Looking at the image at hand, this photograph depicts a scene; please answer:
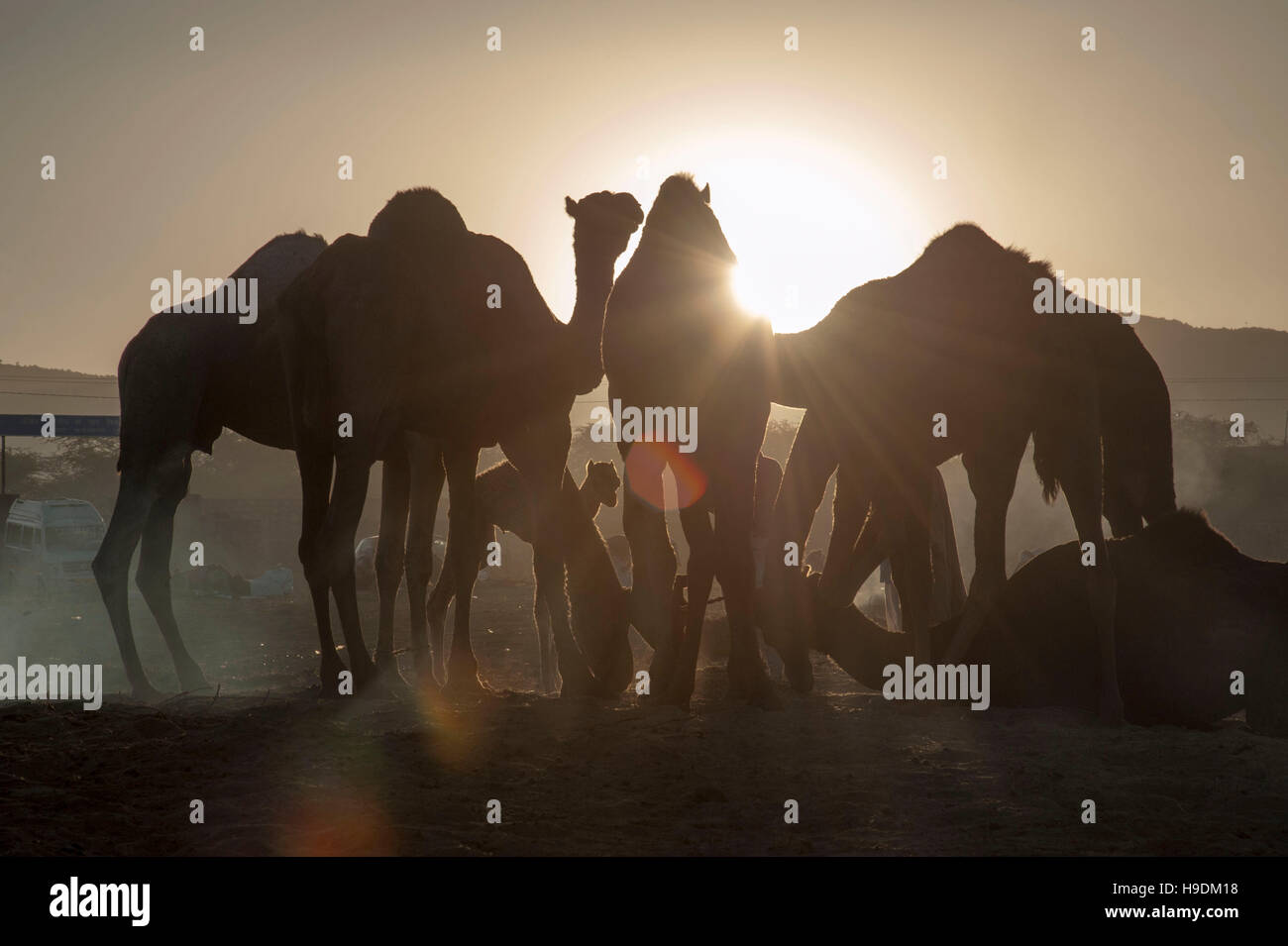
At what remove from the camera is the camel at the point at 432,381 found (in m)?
8.65

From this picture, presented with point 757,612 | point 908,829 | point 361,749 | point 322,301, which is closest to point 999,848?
point 908,829

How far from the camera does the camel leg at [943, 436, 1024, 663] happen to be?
9.02 m

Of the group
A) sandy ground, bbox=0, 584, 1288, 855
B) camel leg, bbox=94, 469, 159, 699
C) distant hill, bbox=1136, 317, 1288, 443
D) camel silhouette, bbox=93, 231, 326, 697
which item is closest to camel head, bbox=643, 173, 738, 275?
sandy ground, bbox=0, 584, 1288, 855

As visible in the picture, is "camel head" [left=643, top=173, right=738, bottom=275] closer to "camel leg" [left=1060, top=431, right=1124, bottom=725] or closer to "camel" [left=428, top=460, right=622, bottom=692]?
"camel" [left=428, top=460, right=622, bottom=692]

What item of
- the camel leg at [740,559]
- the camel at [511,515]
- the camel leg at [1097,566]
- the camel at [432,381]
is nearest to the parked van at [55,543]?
the camel at [511,515]

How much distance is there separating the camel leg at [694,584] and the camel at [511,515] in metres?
1.28

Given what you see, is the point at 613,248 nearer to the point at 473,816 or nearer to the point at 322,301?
the point at 322,301

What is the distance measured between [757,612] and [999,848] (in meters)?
4.15

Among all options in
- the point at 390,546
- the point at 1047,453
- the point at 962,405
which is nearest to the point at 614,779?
the point at 390,546

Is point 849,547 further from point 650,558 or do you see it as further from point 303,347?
point 303,347

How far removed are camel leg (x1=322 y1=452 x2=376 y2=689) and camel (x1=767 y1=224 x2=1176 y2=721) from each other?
297 cm

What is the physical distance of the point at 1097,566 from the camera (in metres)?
8.68

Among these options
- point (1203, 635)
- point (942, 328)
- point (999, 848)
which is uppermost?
point (942, 328)

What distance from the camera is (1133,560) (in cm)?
913
